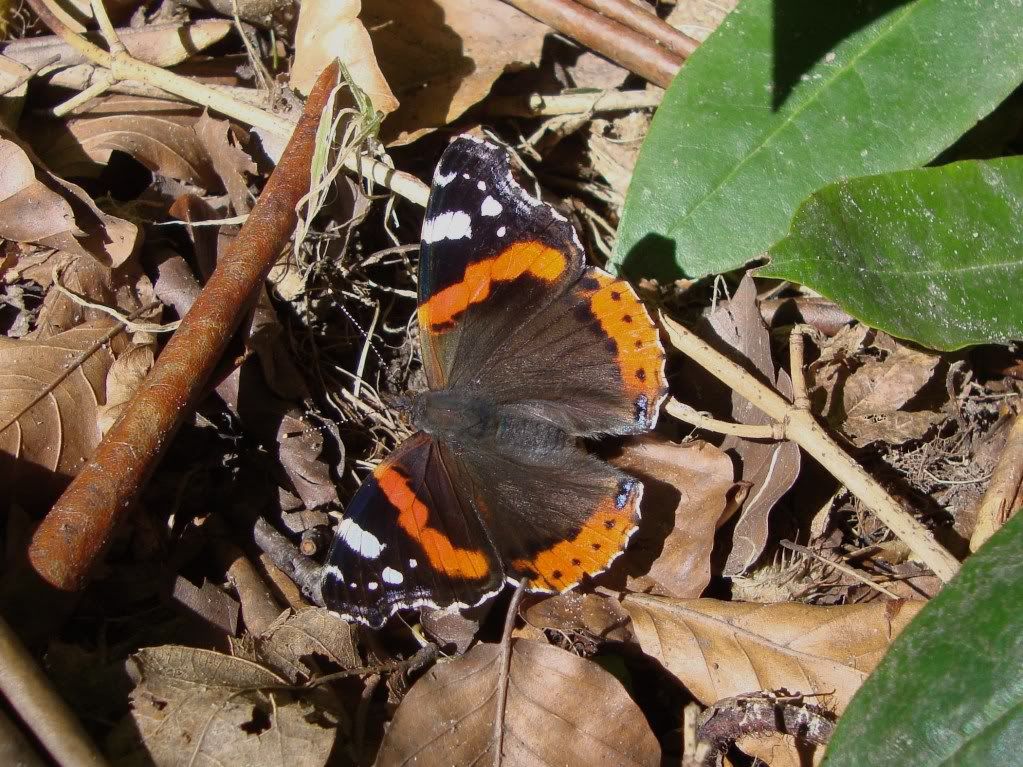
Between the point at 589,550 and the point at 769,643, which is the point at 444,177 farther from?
the point at 769,643

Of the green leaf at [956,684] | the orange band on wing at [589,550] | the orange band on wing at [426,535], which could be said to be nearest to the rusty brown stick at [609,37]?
the orange band on wing at [589,550]

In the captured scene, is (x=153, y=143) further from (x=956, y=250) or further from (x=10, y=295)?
(x=956, y=250)

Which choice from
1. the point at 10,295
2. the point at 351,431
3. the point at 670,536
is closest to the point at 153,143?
the point at 10,295

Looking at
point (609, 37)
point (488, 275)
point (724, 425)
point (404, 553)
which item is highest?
point (609, 37)

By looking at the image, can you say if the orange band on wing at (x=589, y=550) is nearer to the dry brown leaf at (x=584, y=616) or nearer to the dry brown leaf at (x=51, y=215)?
the dry brown leaf at (x=584, y=616)

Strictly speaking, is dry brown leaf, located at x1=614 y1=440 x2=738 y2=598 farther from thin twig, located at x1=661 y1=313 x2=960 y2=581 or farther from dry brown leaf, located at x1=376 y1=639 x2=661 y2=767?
dry brown leaf, located at x1=376 y1=639 x2=661 y2=767

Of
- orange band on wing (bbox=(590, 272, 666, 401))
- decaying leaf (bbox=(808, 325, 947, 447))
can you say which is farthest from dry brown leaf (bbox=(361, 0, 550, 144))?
decaying leaf (bbox=(808, 325, 947, 447))

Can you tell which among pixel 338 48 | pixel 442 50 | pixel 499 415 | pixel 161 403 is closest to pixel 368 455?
pixel 499 415
